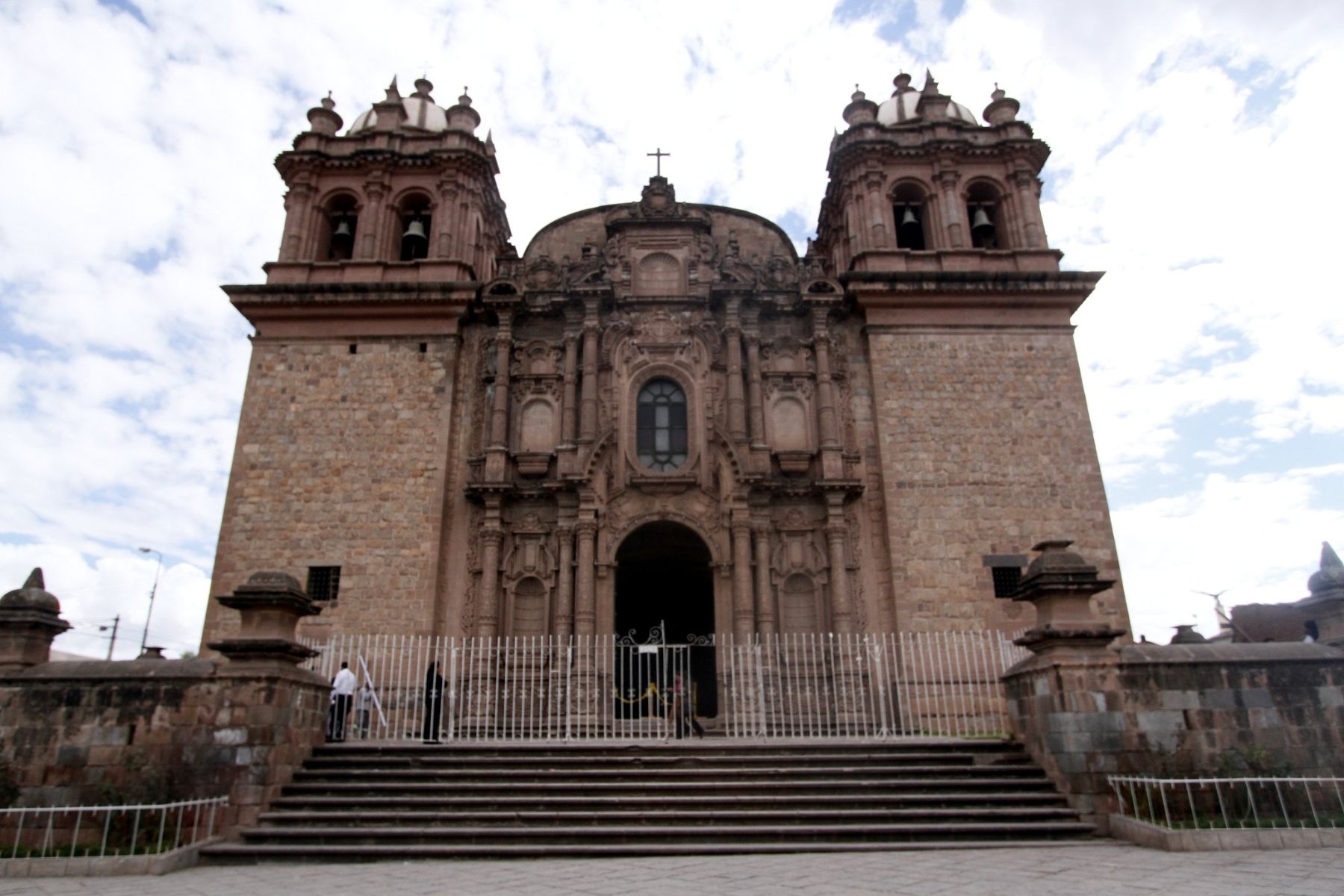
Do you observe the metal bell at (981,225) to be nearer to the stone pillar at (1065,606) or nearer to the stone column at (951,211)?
the stone column at (951,211)

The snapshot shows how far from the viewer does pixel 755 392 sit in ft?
61.2

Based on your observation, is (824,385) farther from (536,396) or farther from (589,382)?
(536,396)

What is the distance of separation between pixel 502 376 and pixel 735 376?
502 centimetres

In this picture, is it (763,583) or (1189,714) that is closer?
(1189,714)

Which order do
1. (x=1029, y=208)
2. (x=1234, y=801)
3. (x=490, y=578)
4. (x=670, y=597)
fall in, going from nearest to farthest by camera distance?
(x=1234, y=801) < (x=490, y=578) < (x=1029, y=208) < (x=670, y=597)

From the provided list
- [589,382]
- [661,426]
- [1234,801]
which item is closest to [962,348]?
[661,426]

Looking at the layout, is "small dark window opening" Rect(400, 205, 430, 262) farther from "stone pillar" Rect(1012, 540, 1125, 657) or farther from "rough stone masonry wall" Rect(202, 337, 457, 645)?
"stone pillar" Rect(1012, 540, 1125, 657)

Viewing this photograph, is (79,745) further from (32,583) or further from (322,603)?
(322,603)

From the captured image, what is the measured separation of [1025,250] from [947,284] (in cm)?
224

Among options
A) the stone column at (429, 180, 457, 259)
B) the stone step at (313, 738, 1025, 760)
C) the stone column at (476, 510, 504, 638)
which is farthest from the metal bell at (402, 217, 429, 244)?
the stone step at (313, 738, 1025, 760)

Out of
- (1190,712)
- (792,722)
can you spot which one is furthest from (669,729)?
(1190,712)

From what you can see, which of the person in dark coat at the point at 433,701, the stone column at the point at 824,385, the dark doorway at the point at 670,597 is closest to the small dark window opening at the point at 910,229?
the stone column at the point at 824,385

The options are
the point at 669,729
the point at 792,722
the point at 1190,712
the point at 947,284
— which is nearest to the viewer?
the point at 1190,712

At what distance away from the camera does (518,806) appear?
32.1ft
